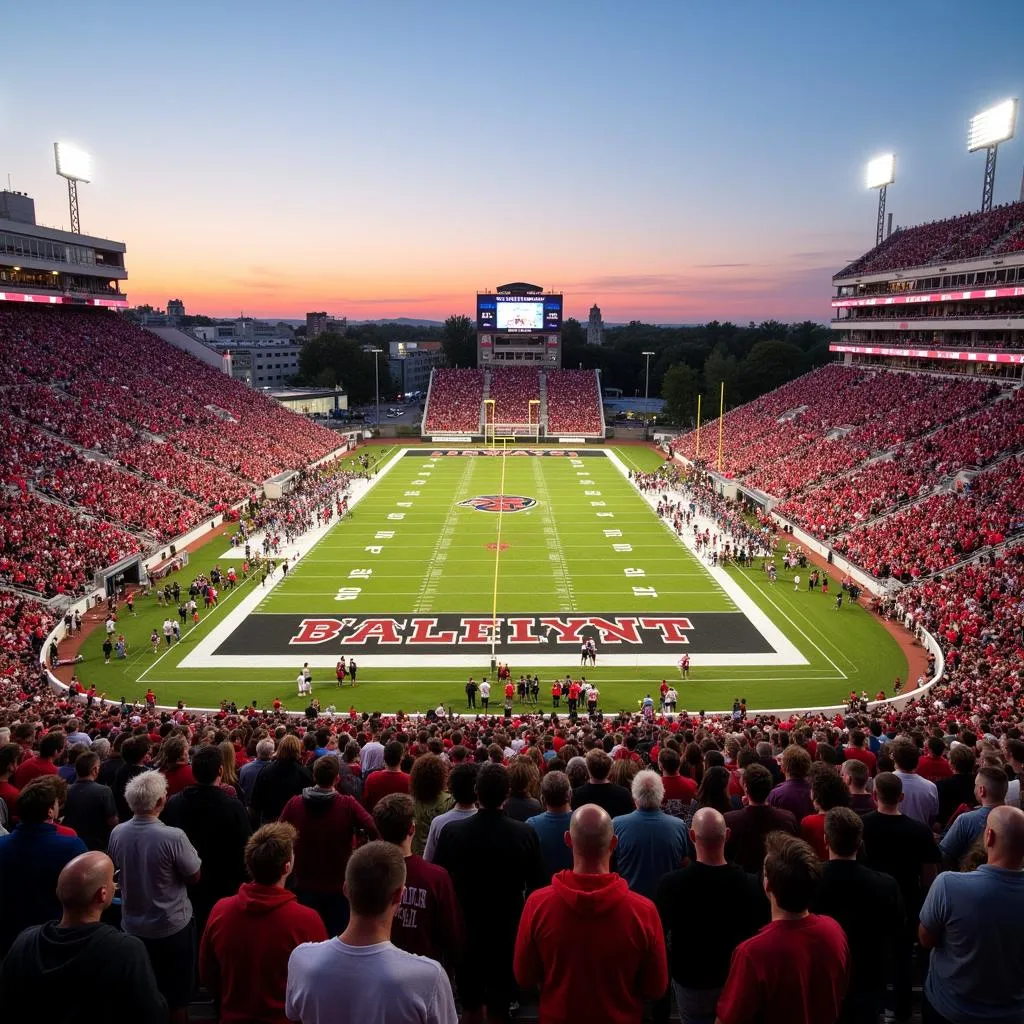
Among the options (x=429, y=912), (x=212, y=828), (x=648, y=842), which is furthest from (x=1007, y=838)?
(x=212, y=828)

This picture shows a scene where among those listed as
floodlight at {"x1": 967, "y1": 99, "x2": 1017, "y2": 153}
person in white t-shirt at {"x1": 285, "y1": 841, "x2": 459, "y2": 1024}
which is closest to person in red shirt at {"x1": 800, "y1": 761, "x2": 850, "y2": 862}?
person in white t-shirt at {"x1": 285, "y1": 841, "x2": 459, "y2": 1024}

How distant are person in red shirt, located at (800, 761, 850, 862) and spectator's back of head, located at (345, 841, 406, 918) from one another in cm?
314

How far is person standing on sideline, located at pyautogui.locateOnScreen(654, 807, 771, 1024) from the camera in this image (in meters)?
4.07

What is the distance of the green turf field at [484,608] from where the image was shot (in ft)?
73.8

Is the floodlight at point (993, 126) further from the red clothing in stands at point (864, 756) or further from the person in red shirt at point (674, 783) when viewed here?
the person in red shirt at point (674, 783)

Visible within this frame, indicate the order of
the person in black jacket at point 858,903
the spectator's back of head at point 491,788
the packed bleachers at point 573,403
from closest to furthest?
the person in black jacket at point 858,903 → the spectator's back of head at point 491,788 → the packed bleachers at point 573,403

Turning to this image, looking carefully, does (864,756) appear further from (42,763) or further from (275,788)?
(42,763)

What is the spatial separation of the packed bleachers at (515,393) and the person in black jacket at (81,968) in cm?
7618

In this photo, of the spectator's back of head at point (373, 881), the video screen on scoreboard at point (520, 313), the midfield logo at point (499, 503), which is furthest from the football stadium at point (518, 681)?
the video screen on scoreboard at point (520, 313)

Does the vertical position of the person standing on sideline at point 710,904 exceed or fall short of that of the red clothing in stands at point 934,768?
it exceeds it

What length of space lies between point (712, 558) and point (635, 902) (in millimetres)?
32966

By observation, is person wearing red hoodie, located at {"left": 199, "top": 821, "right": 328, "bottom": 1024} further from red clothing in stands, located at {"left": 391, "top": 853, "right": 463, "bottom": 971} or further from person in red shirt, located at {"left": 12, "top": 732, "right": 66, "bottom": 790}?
person in red shirt, located at {"left": 12, "top": 732, "right": 66, "bottom": 790}

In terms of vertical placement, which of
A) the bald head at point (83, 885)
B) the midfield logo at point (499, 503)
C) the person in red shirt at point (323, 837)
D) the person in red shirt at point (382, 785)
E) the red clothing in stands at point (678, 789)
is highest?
the bald head at point (83, 885)

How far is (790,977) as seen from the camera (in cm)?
339
